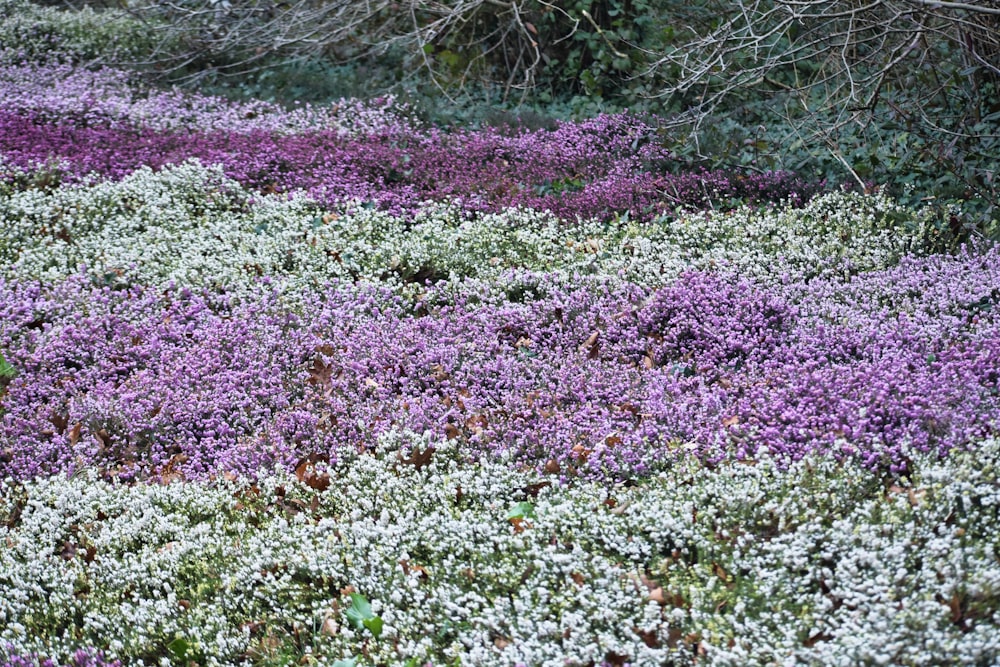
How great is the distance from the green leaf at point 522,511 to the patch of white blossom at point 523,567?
2 centimetres

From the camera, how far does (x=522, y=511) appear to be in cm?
410

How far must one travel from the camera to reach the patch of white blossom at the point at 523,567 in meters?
3.13

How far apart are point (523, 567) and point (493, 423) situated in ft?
4.21

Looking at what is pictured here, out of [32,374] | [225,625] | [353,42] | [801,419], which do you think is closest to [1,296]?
[32,374]

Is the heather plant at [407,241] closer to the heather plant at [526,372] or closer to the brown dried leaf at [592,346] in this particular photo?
the heather plant at [526,372]

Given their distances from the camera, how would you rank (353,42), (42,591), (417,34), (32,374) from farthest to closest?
(353,42)
(417,34)
(32,374)
(42,591)

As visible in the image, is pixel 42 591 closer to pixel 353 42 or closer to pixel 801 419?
pixel 801 419

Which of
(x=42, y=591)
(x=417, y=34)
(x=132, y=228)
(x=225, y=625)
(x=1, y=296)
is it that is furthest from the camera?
(x=417, y=34)

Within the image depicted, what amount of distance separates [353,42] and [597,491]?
11967 millimetres

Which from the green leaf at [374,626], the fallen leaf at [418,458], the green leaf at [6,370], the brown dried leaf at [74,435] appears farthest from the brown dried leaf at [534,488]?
the green leaf at [6,370]

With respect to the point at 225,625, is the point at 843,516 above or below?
above

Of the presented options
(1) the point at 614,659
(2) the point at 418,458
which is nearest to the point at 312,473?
(2) the point at 418,458

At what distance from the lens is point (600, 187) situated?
863 centimetres

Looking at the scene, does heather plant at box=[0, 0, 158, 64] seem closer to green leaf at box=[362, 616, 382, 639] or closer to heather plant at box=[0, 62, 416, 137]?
heather plant at box=[0, 62, 416, 137]
